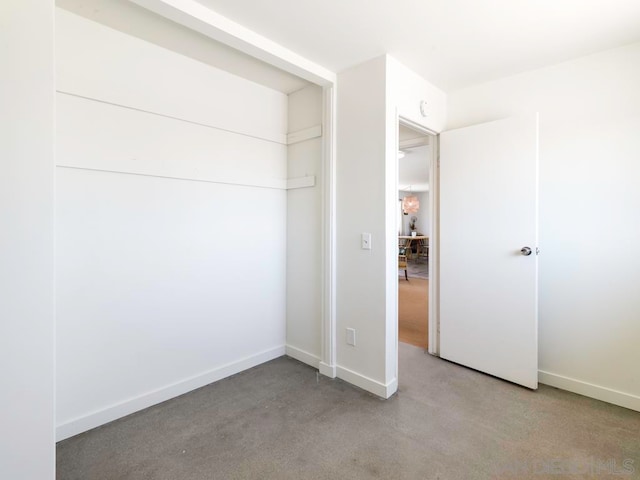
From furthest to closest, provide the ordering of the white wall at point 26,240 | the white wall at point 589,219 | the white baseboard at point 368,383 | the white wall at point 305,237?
the white wall at point 305,237 < the white baseboard at point 368,383 < the white wall at point 589,219 < the white wall at point 26,240

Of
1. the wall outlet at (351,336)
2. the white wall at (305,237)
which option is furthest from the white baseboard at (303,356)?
the wall outlet at (351,336)

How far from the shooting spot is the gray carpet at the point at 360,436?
1607 millimetres

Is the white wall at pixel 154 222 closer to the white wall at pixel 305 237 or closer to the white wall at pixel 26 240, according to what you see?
the white wall at pixel 305 237

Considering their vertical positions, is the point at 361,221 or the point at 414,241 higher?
the point at 361,221

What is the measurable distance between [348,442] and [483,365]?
143cm

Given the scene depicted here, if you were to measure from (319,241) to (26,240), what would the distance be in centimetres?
189

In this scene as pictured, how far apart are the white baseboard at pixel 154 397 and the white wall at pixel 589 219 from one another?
234 centimetres

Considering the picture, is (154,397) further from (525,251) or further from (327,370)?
(525,251)

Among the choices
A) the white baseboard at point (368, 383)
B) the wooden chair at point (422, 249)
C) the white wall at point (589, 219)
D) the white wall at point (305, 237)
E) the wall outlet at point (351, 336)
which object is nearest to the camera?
the white wall at point (589, 219)

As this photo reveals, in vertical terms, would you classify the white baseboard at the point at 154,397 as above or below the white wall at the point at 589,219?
below

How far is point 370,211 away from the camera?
237 centimetres

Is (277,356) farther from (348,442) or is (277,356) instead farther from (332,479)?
(332,479)

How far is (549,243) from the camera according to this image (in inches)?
96.0

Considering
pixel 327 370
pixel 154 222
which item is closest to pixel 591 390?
pixel 327 370
